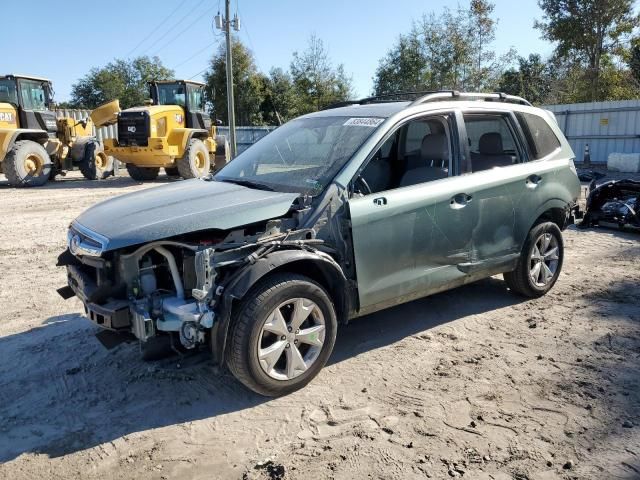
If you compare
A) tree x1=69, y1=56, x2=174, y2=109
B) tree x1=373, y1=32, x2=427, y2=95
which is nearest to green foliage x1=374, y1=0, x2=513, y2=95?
tree x1=373, y1=32, x2=427, y2=95

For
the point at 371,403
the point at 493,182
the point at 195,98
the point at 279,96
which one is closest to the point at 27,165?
the point at 195,98

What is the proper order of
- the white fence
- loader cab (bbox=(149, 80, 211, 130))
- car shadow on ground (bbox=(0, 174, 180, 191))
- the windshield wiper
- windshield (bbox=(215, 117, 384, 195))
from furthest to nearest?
the white fence, loader cab (bbox=(149, 80, 211, 130)), car shadow on ground (bbox=(0, 174, 180, 191)), the windshield wiper, windshield (bbox=(215, 117, 384, 195))

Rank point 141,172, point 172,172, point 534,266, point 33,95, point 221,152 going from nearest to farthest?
point 534,266 → point 33,95 → point 141,172 → point 172,172 → point 221,152

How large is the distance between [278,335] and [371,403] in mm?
725

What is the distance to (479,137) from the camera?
16.8 feet

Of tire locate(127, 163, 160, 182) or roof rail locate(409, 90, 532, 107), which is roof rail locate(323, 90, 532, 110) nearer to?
roof rail locate(409, 90, 532, 107)

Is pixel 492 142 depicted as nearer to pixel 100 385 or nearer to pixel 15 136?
pixel 100 385

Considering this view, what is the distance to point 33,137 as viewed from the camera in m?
15.7

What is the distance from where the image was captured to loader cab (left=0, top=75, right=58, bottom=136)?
1536 centimetres

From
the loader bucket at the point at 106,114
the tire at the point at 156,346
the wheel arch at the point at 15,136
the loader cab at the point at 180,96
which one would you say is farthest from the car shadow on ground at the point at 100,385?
the loader bucket at the point at 106,114

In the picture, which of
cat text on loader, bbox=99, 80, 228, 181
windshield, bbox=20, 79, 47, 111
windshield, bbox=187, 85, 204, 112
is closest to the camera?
windshield, bbox=20, 79, 47, 111

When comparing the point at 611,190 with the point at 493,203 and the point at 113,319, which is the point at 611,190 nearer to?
the point at 493,203

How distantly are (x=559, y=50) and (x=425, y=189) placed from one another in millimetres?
31279

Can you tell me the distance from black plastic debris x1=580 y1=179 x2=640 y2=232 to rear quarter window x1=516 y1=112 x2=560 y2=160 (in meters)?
3.53
